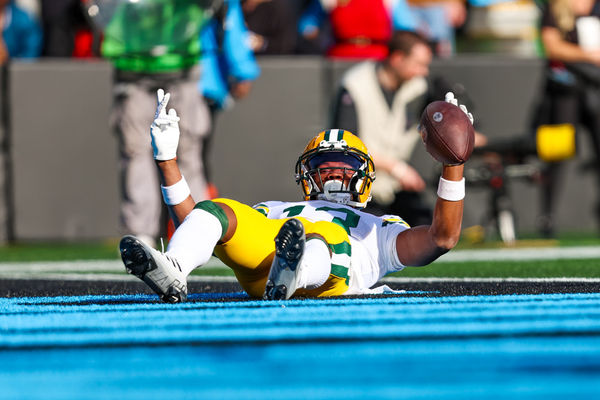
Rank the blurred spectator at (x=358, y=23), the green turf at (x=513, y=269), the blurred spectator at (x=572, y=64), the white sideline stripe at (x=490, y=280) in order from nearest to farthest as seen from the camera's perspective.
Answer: the white sideline stripe at (x=490, y=280)
the green turf at (x=513, y=269)
the blurred spectator at (x=572, y=64)
the blurred spectator at (x=358, y=23)

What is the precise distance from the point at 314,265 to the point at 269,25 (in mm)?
5715

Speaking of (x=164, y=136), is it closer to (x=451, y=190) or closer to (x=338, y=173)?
(x=338, y=173)

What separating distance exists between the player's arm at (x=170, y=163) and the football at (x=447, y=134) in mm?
846

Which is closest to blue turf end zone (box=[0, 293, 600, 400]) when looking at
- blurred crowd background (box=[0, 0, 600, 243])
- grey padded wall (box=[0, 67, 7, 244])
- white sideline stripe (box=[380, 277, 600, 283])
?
white sideline stripe (box=[380, 277, 600, 283])

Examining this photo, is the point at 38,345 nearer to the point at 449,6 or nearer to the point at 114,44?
the point at 114,44

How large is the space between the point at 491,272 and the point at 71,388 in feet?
12.1

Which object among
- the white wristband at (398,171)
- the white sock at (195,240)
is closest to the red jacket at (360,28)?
the white wristband at (398,171)

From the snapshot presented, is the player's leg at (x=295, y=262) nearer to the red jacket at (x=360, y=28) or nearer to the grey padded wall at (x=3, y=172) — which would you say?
the red jacket at (x=360, y=28)

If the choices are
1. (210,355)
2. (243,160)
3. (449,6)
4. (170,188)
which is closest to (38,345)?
(210,355)

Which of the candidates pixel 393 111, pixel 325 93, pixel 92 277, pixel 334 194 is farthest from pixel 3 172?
pixel 334 194

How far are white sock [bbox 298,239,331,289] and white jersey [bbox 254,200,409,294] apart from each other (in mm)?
249

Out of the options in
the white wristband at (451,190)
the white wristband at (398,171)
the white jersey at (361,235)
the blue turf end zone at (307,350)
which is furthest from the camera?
the white wristband at (398,171)

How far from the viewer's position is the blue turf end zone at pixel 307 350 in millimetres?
2084

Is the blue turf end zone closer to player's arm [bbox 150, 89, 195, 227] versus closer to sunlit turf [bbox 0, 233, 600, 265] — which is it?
player's arm [bbox 150, 89, 195, 227]
